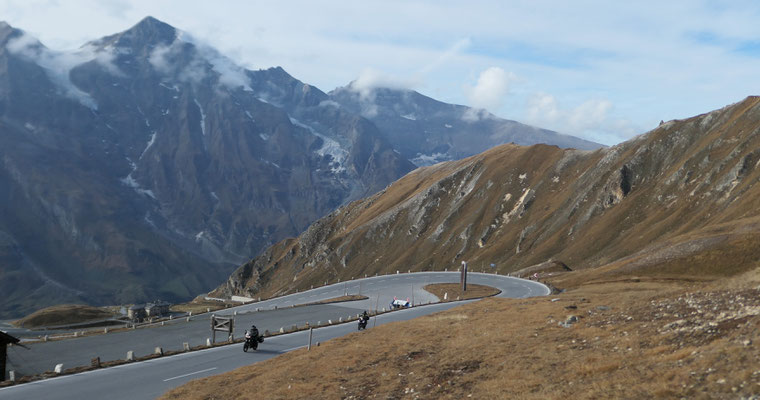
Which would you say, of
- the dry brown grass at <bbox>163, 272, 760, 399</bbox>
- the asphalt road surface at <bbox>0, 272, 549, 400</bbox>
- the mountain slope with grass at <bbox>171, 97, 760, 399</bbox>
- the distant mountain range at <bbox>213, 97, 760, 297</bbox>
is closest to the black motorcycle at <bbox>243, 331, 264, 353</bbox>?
the asphalt road surface at <bbox>0, 272, 549, 400</bbox>

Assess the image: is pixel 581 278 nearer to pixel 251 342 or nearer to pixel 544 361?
pixel 251 342

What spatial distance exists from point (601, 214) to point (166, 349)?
4404 inches

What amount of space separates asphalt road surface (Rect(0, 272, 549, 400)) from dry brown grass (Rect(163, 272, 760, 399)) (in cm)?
347

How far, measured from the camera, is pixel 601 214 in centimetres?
13425

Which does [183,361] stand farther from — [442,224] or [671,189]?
[442,224]

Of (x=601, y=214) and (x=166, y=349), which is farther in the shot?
(x=601, y=214)

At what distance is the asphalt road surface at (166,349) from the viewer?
26.9 meters

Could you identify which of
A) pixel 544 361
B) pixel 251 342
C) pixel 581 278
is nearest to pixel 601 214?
pixel 581 278

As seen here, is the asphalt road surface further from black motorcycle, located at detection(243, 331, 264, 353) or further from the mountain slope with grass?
the mountain slope with grass

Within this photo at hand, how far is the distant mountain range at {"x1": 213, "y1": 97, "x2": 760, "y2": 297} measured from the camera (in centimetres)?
7738

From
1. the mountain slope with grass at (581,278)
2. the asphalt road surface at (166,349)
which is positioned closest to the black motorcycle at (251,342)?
the asphalt road surface at (166,349)

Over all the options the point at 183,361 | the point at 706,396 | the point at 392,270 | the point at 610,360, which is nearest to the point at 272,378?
the point at 183,361

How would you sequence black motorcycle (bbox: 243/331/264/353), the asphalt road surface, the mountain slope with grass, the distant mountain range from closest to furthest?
the mountain slope with grass < the asphalt road surface < black motorcycle (bbox: 243/331/264/353) < the distant mountain range

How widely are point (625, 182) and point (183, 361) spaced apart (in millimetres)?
126033
